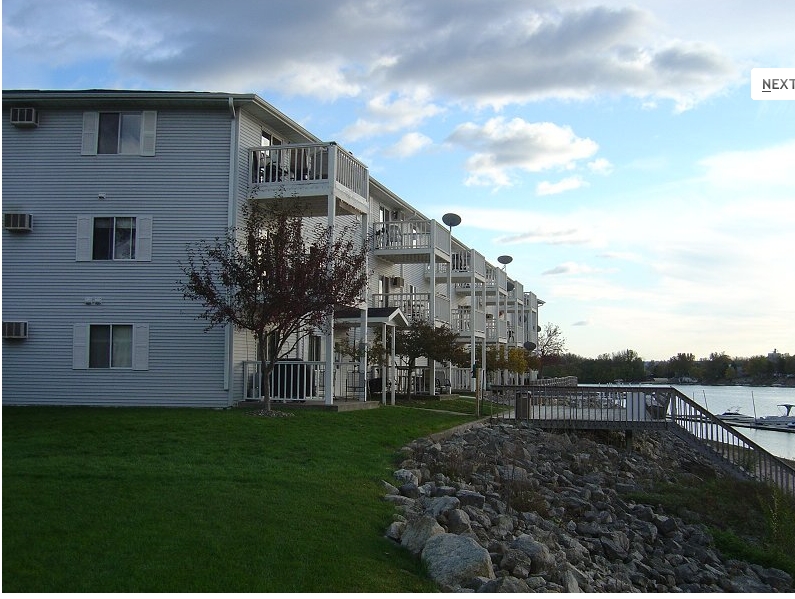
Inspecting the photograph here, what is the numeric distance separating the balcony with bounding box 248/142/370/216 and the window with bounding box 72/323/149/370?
4.88m

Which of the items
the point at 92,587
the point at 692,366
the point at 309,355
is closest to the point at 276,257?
the point at 309,355

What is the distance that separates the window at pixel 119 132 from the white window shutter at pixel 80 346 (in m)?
4.75

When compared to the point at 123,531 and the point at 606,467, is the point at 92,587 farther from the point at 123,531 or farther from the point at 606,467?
the point at 606,467

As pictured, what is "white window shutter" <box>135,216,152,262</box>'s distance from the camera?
74.1ft

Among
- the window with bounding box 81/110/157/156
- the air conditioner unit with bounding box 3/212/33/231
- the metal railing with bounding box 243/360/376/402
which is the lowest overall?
the metal railing with bounding box 243/360/376/402

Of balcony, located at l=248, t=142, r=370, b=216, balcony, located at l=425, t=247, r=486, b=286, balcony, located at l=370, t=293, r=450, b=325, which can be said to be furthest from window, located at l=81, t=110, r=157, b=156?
balcony, located at l=425, t=247, r=486, b=286

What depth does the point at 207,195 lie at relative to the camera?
22.6 meters

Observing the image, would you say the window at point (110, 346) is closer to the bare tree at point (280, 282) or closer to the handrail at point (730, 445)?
the bare tree at point (280, 282)

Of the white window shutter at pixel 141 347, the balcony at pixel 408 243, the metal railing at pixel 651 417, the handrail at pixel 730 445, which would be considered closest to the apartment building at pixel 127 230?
the white window shutter at pixel 141 347

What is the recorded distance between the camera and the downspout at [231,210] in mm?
22047

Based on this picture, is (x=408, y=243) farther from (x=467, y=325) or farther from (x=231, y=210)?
(x=231, y=210)

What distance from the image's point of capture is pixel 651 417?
76.3ft

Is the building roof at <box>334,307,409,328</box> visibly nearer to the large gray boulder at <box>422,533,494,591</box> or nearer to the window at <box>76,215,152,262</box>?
the window at <box>76,215,152,262</box>

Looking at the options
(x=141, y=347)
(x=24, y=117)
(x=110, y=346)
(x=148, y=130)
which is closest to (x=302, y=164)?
(x=148, y=130)
